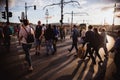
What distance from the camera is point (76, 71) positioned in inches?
377

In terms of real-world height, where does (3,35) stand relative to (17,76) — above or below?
above

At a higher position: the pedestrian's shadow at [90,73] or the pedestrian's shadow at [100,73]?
the pedestrian's shadow at [90,73]

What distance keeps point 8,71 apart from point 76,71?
7.96 ft

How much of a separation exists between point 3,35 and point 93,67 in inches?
305

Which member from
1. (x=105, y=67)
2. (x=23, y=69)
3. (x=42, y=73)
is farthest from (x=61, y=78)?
(x=105, y=67)

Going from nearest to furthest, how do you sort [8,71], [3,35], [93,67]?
[8,71]
[93,67]
[3,35]

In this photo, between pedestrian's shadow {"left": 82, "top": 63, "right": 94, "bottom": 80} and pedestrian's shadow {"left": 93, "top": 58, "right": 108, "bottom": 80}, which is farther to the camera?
pedestrian's shadow {"left": 93, "top": 58, "right": 108, "bottom": 80}

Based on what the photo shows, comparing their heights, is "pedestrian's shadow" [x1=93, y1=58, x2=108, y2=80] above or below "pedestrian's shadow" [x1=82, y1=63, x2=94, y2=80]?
below

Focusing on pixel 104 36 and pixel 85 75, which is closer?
pixel 85 75

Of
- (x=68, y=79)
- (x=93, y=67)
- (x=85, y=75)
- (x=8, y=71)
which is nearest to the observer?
(x=68, y=79)

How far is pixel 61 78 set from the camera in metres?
8.27

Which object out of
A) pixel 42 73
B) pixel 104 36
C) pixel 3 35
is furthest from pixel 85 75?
pixel 3 35

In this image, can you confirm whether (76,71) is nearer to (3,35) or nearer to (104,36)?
(104,36)

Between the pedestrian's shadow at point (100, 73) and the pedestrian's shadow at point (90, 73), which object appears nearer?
the pedestrian's shadow at point (90, 73)
